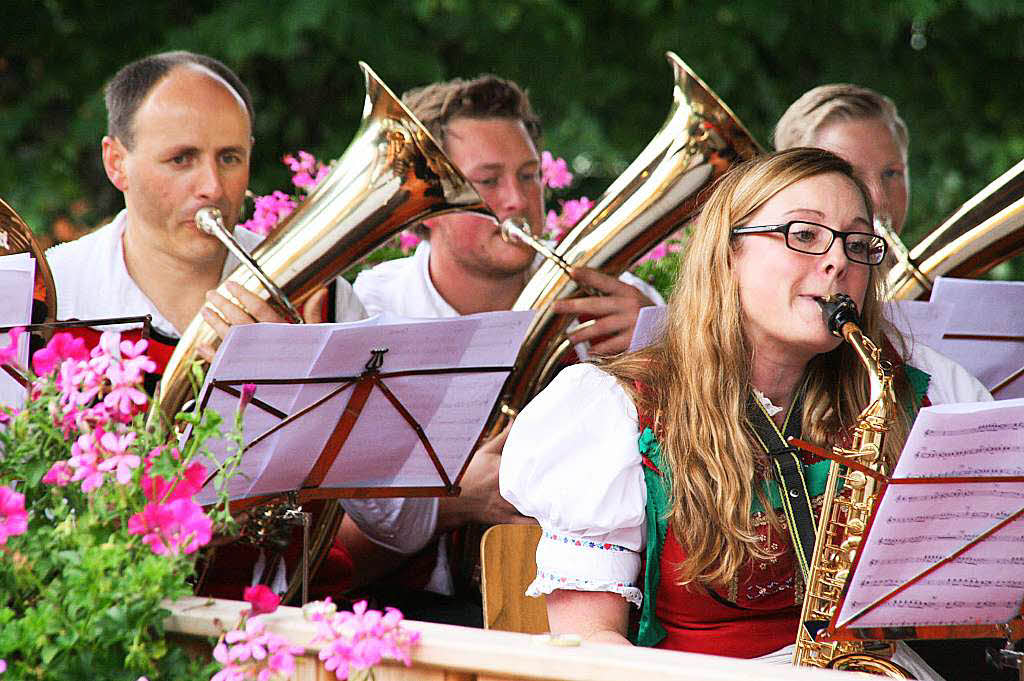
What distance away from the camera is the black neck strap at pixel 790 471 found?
2037mm

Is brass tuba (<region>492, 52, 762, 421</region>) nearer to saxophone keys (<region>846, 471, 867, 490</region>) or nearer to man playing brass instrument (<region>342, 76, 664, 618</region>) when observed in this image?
man playing brass instrument (<region>342, 76, 664, 618</region>)

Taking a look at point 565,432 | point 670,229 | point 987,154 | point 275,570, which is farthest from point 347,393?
point 987,154

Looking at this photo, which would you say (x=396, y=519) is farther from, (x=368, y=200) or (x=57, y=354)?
(x=57, y=354)

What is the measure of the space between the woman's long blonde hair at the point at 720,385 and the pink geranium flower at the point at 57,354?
87cm

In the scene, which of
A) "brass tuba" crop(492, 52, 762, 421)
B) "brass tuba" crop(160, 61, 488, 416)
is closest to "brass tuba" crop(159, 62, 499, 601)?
"brass tuba" crop(160, 61, 488, 416)

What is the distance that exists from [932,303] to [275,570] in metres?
1.32

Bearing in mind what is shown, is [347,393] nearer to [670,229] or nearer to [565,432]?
[565,432]

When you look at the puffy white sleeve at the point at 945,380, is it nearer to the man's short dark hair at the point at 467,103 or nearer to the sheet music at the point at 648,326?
the sheet music at the point at 648,326

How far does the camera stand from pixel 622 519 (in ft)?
6.57

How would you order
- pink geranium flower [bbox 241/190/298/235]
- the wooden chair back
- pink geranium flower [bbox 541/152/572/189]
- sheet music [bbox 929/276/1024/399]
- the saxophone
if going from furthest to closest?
pink geranium flower [bbox 541/152/572/189]
pink geranium flower [bbox 241/190/298/235]
sheet music [bbox 929/276/1024/399]
the wooden chair back
the saxophone

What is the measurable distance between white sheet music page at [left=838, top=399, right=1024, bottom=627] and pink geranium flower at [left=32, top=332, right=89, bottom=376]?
936 millimetres

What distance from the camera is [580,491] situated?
6.57 feet

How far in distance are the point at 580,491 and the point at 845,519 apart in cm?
39

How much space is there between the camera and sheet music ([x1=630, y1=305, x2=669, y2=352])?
7.68ft
